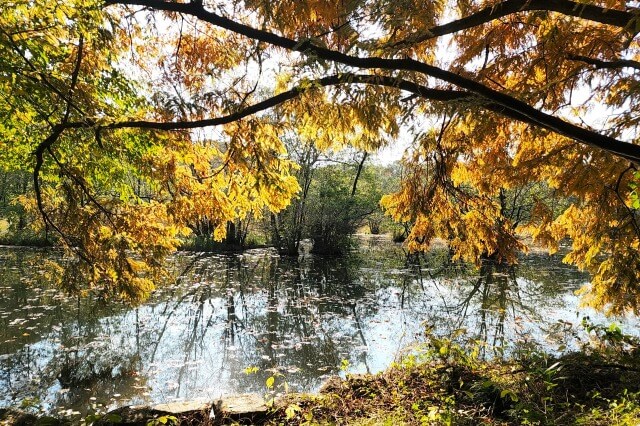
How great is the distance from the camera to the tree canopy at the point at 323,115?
301 centimetres

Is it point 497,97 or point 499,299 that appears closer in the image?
point 497,97

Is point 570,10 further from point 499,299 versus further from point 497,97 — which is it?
point 499,299

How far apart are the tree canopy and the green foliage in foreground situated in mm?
1488

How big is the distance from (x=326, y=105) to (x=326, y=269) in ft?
39.0

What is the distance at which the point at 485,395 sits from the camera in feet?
11.1

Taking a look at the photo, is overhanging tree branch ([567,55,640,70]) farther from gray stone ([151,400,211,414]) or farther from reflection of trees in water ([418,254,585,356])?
gray stone ([151,400,211,414])

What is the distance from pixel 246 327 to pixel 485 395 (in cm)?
560

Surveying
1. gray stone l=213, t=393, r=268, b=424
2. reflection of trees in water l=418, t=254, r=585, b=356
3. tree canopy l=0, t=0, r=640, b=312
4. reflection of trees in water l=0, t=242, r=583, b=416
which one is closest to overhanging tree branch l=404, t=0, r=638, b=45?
tree canopy l=0, t=0, r=640, b=312

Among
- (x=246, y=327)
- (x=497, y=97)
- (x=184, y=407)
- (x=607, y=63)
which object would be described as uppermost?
(x=607, y=63)

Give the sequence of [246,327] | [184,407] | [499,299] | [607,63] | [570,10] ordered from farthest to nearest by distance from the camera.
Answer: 1. [499,299]
2. [246,327]
3. [607,63]
4. [184,407]
5. [570,10]

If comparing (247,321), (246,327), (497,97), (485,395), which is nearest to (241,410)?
(485,395)

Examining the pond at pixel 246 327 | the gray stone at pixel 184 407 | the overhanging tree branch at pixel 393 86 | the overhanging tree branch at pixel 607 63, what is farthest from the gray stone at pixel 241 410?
the overhanging tree branch at pixel 607 63

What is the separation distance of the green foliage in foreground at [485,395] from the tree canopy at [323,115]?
1.49m

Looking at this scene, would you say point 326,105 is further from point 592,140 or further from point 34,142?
point 34,142
